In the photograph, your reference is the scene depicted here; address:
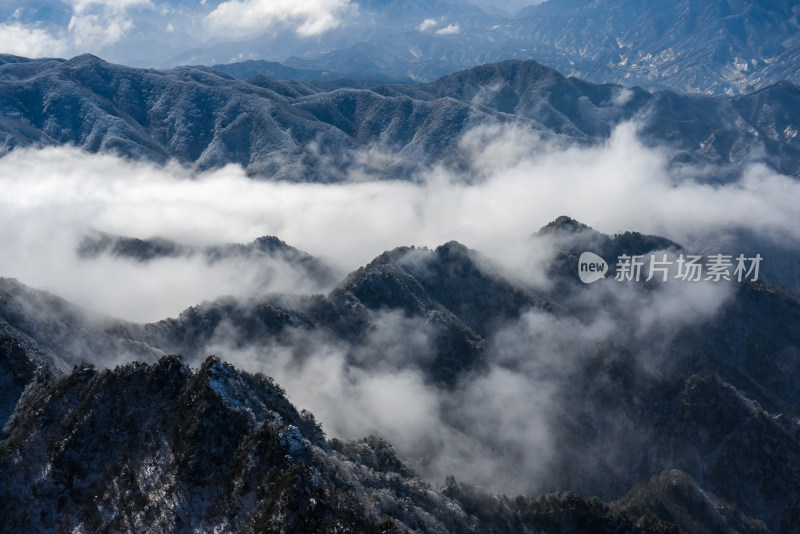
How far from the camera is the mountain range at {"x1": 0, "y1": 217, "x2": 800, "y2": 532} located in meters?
74.5

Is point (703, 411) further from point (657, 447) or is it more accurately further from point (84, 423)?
point (84, 423)

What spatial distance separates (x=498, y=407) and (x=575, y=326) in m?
46.9

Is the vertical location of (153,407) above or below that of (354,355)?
above

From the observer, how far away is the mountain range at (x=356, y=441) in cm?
7450

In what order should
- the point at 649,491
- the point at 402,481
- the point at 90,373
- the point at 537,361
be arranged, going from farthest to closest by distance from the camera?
1. the point at 537,361
2. the point at 649,491
3. the point at 402,481
4. the point at 90,373

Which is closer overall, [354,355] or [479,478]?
[479,478]

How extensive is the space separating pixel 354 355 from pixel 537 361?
5799cm

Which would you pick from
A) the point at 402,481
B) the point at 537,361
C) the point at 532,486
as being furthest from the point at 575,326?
the point at 402,481

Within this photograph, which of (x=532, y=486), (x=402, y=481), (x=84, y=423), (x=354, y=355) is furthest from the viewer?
(x=354, y=355)

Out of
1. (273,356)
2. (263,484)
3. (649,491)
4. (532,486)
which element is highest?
(263,484)

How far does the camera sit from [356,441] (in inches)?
4646

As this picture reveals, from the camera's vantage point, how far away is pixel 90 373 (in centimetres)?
8762

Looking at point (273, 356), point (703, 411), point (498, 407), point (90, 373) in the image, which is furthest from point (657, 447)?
point (90, 373)

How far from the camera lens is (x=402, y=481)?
332 feet
